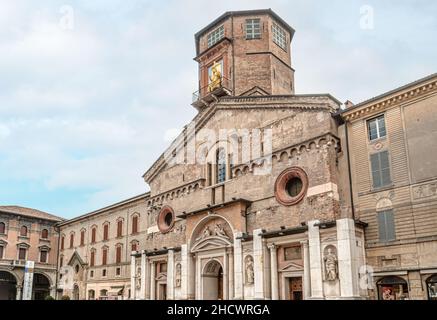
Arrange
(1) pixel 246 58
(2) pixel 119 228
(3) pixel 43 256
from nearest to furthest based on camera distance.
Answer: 1. (1) pixel 246 58
2. (2) pixel 119 228
3. (3) pixel 43 256

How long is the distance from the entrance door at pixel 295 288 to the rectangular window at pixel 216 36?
64.8ft

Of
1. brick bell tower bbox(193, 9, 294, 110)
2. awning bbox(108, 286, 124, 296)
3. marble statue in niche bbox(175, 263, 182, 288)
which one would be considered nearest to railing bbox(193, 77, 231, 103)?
brick bell tower bbox(193, 9, 294, 110)

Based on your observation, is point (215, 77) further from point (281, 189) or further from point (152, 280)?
point (152, 280)

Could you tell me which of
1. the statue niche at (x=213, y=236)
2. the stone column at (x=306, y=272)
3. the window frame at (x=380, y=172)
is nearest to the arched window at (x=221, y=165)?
the statue niche at (x=213, y=236)

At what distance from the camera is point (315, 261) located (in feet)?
69.7

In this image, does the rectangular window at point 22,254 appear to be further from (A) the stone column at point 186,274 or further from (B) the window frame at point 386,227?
(B) the window frame at point 386,227

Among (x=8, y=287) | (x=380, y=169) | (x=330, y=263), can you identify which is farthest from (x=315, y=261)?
(x=8, y=287)

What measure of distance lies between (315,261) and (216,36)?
68.1 ft

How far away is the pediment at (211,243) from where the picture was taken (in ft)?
85.5

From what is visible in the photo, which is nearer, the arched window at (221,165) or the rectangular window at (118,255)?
the arched window at (221,165)

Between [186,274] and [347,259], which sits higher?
[347,259]

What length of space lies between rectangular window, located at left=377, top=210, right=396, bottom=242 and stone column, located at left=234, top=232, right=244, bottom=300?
779 centimetres
